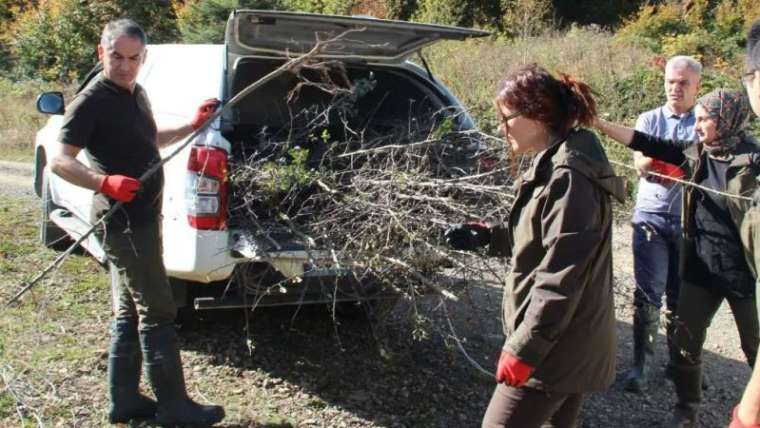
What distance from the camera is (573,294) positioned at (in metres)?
2.36

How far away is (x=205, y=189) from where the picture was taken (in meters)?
3.65

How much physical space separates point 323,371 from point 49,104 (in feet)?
7.40

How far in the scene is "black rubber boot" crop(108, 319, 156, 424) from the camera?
3.54 m

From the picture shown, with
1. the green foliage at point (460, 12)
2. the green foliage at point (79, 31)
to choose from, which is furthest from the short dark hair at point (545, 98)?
the green foliage at point (79, 31)

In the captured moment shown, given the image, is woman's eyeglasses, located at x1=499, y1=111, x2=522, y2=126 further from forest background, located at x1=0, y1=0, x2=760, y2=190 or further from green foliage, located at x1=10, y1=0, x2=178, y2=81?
green foliage, located at x1=10, y1=0, x2=178, y2=81

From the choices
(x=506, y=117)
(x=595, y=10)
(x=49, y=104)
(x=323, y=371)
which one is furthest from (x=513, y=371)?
(x=595, y=10)

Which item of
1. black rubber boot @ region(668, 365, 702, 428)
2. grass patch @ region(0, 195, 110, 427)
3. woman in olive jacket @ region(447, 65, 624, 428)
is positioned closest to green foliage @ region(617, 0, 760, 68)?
black rubber boot @ region(668, 365, 702, 428)

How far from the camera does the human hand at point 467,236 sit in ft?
10.7

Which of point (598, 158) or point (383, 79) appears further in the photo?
point (383, 79)

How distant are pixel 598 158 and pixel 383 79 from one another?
2.91 metres

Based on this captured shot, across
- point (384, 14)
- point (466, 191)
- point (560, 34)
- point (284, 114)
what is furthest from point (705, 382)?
point (384, 14)

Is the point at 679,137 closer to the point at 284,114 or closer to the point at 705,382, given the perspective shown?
the point at 705,382

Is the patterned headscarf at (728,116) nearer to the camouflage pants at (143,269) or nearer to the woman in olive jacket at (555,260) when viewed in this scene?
the woman in olive jacket at (555,260)

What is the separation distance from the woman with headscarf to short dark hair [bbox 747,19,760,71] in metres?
1.60
